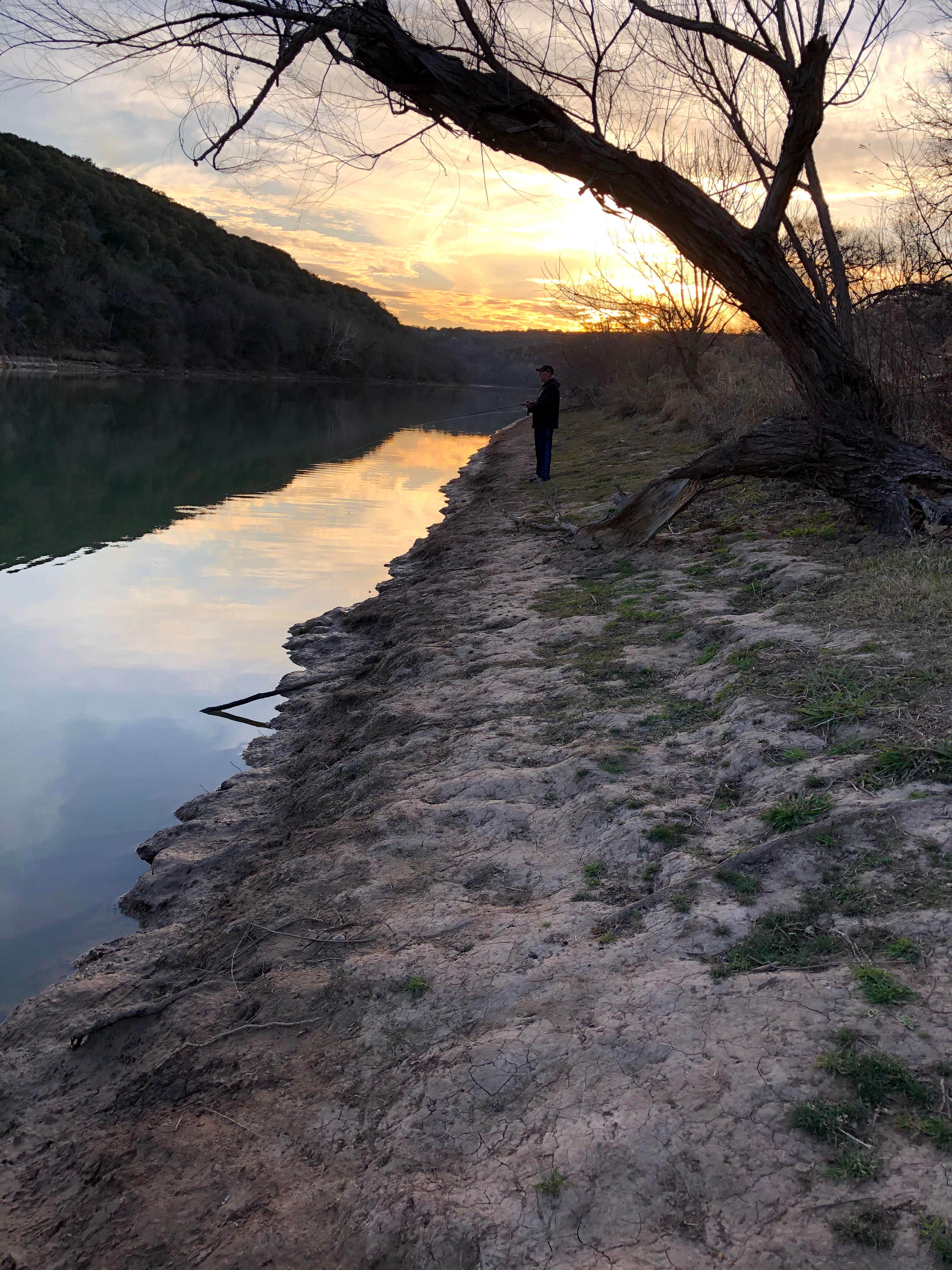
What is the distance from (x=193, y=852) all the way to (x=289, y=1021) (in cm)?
200

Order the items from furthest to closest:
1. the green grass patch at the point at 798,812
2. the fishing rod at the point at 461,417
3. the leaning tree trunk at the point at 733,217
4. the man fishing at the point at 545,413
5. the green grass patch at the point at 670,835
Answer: the fishing rod at the point at 461,417
the man fishing at the point at 545,413
the leaning tree trunk at the point at 733,217
the green grass patch at the point at 670,835
the green grass patch at the point at 798,812

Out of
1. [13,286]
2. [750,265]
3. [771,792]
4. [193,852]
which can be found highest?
[13,286]

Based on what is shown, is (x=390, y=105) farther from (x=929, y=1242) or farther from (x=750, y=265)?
(x=929, y=1242)

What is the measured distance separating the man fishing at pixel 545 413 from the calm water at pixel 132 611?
8.42 ft

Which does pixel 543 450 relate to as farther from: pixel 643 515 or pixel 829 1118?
pixel 829 1118

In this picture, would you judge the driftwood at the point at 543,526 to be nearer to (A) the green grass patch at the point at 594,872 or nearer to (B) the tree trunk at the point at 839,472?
(B) the tree trunk at the point at 839,472

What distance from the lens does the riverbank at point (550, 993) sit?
2.06m

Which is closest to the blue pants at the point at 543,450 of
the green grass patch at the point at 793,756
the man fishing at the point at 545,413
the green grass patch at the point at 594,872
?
the man fishing at the point at 545,413

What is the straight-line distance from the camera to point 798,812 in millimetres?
3336

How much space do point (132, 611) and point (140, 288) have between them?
64.0 meters

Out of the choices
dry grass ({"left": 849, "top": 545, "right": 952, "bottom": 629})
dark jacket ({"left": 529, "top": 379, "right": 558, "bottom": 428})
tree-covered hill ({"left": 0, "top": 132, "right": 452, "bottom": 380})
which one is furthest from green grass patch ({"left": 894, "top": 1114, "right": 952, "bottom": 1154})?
tree-covered hill ({"left": 0, "top": 132, "right": 452, "bottom": 380})

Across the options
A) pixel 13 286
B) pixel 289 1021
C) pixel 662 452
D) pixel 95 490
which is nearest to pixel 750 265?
pixel 289 1021

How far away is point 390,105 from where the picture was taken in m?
6.07

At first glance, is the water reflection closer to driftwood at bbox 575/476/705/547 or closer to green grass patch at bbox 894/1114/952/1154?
driftwood at bbox 575/476/705/547
